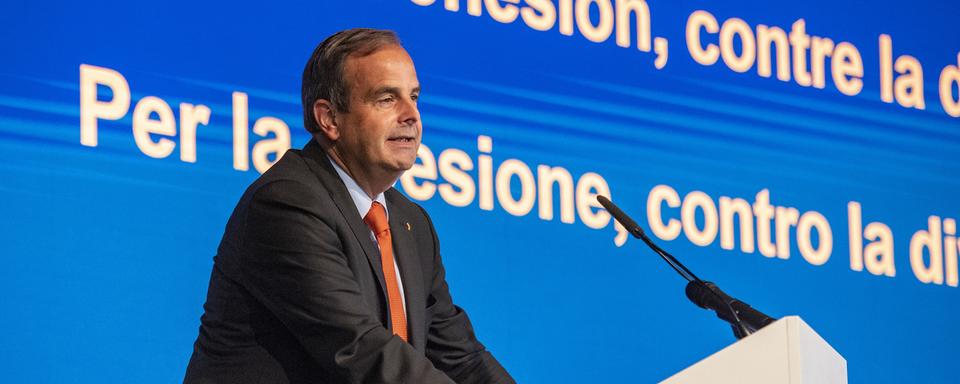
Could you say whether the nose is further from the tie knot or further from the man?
the tie knot

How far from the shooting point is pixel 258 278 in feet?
9.21

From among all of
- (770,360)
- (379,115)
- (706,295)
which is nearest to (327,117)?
(379,115)

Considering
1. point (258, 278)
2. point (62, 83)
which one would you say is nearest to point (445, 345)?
point (258, 278)

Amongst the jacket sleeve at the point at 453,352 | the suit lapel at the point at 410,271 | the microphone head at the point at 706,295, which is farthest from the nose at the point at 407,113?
the microphone head at the point at 706,295

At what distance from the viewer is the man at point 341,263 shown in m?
2.74

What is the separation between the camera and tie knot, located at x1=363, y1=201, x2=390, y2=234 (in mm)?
3043

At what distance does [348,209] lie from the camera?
2920 millimetres

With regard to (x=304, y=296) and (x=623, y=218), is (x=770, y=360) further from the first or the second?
(x=304, y=296)

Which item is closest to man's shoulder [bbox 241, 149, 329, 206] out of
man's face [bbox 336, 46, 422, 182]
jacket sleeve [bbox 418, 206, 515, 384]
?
man's face [bbox 336, 46, 422, 182]

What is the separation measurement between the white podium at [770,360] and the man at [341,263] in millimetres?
482

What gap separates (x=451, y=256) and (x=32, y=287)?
3.75 feet

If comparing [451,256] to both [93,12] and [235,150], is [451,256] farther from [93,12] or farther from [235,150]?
[93,12]

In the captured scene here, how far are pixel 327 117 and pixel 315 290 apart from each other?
44 cm

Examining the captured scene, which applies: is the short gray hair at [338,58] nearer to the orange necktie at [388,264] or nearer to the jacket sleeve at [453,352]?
the orange necktie at [388,264]
